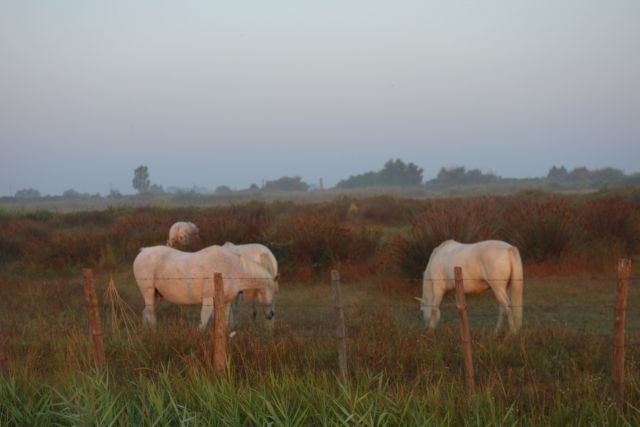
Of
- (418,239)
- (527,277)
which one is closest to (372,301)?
(418,239)

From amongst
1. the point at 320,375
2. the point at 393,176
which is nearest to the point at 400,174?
the point at 393,176

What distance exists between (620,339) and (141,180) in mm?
118869

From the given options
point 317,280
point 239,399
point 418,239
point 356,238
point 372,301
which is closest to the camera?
point 239,399

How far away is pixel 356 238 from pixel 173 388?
11.4 m

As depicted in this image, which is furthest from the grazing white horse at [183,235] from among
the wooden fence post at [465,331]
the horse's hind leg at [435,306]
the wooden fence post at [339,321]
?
the wooden fence post at [465,331]

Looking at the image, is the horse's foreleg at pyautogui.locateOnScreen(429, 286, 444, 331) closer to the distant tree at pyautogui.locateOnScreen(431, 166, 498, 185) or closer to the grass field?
the grass field

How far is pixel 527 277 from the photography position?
14367mm

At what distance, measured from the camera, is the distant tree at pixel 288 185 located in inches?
4975

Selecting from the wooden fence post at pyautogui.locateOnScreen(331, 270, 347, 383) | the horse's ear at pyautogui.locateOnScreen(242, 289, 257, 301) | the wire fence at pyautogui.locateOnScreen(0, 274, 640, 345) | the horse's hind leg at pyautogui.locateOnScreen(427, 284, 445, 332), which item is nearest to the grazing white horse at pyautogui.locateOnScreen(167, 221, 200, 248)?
the wire fence at pyautogui.locateOnScreen(0, 274, 640, 345)

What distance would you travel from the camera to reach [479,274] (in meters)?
9.97

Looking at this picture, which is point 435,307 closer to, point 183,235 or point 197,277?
point 197,277

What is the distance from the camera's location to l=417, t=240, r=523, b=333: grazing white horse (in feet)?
31.7

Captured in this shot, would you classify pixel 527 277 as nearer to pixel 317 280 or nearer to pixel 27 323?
pixel 317 280

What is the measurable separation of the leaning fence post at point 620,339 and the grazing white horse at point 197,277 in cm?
553
